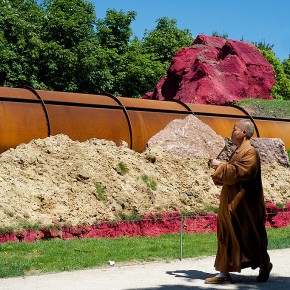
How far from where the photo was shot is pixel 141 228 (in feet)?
42.1

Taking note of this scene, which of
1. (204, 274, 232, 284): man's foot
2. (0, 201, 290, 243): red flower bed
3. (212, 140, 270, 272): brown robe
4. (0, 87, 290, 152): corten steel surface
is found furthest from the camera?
(0, 87, 290, 152): corten steel surface

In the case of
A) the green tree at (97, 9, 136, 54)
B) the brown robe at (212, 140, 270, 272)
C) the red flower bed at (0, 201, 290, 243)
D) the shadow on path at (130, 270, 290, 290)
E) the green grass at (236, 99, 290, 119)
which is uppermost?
the green tree at (97, 9, 136, 54)

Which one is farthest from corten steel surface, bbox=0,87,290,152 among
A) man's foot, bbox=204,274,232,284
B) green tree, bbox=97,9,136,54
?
green tree, bbox=97,9,136,54

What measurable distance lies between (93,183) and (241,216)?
18.4ft

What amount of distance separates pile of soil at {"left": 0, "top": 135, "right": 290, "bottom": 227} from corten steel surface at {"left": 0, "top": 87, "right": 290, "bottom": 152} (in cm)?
47

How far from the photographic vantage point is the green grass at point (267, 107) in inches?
991

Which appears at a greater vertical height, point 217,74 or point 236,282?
point 217,74

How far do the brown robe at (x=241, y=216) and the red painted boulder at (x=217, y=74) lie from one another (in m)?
17.8

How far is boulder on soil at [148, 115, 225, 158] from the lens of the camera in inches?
647

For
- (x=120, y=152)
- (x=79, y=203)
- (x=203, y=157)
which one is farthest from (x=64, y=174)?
(x=203, y=157)

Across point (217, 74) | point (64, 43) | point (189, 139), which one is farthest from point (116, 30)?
point (189, 139)

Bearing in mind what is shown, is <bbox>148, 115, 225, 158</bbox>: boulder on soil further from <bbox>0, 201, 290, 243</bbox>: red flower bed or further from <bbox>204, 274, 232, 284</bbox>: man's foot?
→ <bbox>204, 274, 232, 284</bbox>: man's foot

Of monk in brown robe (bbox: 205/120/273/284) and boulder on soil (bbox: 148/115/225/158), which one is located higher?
boulder on soil (bbox: 148/115/225/158)

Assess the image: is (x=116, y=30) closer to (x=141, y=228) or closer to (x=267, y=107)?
(x=267, y=107)
